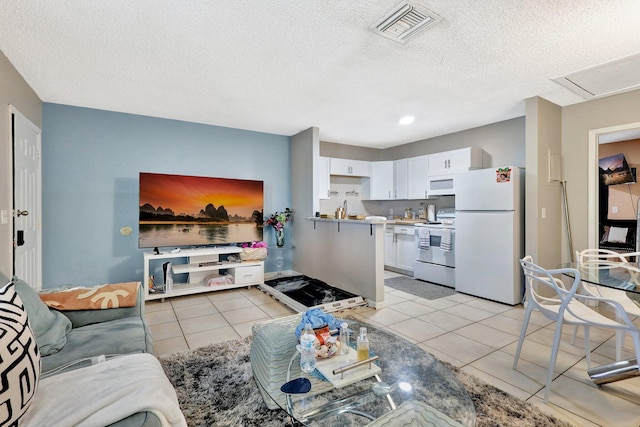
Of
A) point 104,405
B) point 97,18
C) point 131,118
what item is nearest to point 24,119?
point 131,118

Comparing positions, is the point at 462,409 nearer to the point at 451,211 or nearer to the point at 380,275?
the point at 380,275

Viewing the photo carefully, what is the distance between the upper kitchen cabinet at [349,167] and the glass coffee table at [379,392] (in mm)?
4207

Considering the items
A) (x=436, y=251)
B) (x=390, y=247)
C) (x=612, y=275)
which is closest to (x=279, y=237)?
(x=390, y=247)

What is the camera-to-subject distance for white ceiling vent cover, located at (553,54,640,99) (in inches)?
106

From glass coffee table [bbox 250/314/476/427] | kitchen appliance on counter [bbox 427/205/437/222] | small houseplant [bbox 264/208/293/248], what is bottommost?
glass coffee table [bbox 250/314/476/427]

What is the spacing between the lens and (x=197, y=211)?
4.35 metres

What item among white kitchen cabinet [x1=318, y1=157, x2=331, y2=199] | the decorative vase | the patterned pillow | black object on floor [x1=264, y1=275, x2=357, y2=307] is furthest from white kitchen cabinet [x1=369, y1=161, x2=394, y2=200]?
the patterned pillow

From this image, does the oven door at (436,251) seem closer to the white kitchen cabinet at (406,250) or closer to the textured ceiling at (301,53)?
the white kitchen cabinet at (406,250)

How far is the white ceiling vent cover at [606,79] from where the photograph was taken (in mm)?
2695

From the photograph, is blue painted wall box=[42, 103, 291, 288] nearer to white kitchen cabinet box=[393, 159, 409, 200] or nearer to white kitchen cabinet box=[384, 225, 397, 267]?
white kitchen cabinet box=[384, 225, 397, 267]

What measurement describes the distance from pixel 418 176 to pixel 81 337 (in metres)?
5.05

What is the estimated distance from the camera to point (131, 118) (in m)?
4.14

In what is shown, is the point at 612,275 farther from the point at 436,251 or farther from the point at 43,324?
the point at 43,324

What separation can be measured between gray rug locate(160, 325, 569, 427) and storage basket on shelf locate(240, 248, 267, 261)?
2.17 metres
